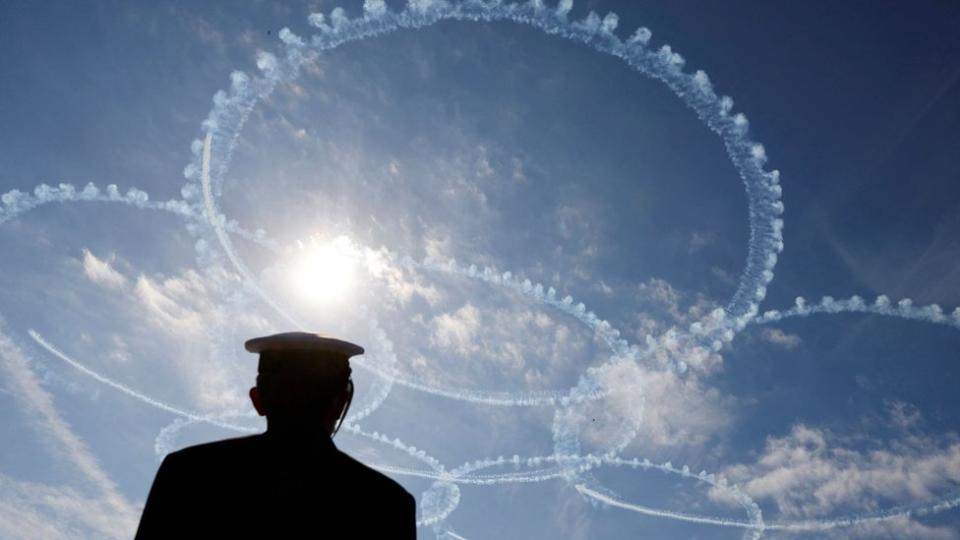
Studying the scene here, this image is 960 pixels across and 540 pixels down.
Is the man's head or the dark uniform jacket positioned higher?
the man's head

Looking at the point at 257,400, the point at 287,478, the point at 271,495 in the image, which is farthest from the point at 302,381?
the point at 271,495

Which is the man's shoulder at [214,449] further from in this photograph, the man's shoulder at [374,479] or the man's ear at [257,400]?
the man's shoulder at [374,479]

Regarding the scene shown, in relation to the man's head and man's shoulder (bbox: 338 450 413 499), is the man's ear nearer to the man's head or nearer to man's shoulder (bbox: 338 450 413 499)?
the man's head

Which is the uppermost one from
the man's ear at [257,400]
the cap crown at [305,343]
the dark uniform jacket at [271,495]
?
the cap crown at [305,343]

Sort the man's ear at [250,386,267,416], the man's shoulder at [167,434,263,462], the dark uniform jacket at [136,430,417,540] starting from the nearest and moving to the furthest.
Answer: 1. the dark uniform jacket at [136,430,417,540]
2. the man's shoulder at [167,434,263,462]
3. the man's ear at [250,386,267,416]

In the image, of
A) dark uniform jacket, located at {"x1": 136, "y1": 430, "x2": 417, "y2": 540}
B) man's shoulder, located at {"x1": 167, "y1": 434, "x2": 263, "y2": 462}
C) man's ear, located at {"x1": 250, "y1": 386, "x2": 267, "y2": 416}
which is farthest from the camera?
man's ear, located at {"x1": 250, "y1": 386, "x2": 267, "y2": 416}

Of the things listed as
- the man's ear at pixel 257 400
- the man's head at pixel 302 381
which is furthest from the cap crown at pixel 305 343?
the man's ear at pixel 257 400

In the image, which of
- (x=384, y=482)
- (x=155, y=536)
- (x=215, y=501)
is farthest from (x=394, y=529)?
(x=155, y=536)

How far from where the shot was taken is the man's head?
5855 mm

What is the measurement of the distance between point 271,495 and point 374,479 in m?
0.84

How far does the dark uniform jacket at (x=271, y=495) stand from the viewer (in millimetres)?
5402

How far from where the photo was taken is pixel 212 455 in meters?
5.71

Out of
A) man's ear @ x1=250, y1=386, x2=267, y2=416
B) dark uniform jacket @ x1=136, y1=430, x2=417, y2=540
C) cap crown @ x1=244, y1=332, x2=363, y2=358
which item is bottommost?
dark uniform jacket @ x1=136, y1=430, x2=417, y2=540

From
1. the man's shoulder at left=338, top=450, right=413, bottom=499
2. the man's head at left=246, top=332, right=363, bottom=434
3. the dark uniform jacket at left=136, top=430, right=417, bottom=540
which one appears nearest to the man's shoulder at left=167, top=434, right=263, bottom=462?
the dark uniform jacket at left=136, top=430, right=417, bottom=540
